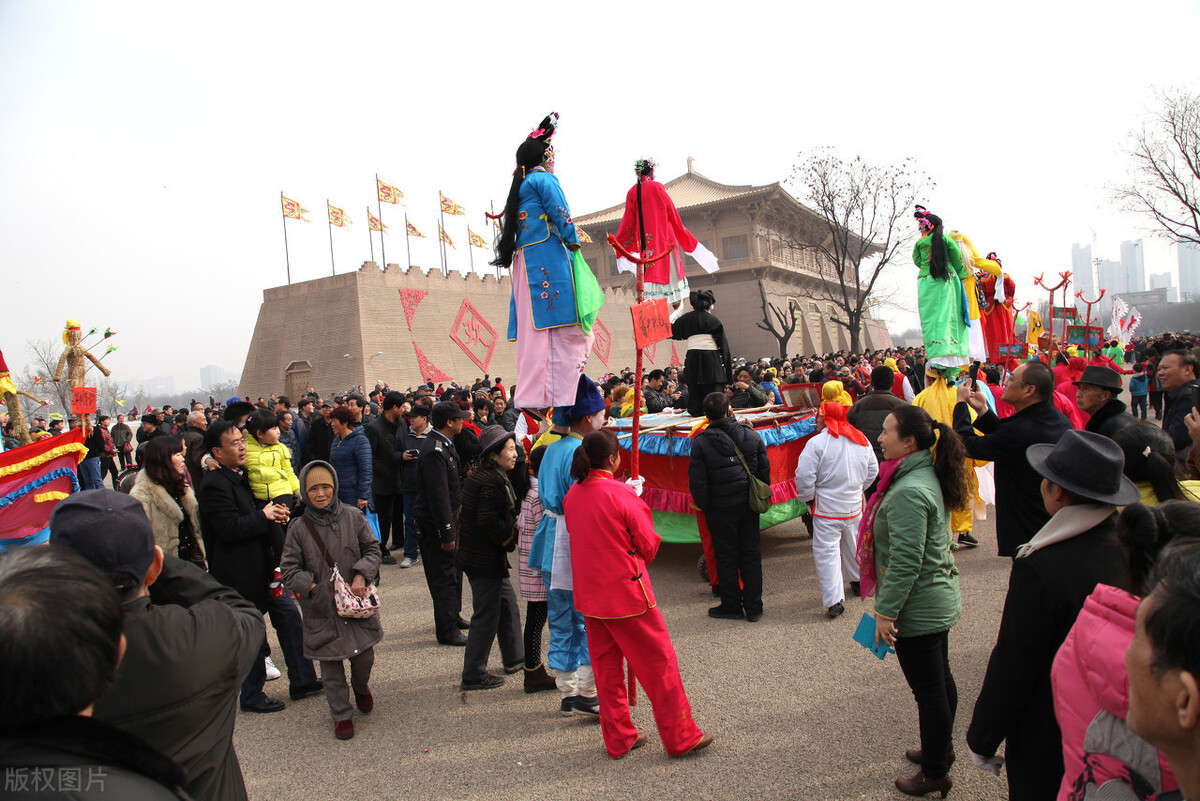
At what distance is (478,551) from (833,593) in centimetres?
261

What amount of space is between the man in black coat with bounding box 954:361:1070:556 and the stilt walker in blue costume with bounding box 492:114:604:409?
2.27 metres

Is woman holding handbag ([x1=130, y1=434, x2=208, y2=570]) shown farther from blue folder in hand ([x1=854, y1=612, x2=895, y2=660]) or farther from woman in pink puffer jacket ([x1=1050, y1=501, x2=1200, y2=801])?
woman in pink puffer jacket ([x1=1050, y1=501, x2=1200, y2=801])

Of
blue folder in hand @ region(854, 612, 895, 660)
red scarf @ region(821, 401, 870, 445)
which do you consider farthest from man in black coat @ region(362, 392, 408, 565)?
blue folder in hand @ region(854, 612, 895, 660)

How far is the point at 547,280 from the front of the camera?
4.02m

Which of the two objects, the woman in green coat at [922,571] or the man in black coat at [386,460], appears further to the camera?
the man in black coat at [386,460]

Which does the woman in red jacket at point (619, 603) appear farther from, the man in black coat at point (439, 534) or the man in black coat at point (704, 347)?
the man in black coat at point (704, 347)

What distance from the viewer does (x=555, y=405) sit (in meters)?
3.98

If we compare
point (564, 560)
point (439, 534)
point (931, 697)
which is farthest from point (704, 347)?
point (931, 697)

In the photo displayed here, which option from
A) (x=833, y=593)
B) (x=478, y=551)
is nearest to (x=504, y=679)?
(x=478, y=551)

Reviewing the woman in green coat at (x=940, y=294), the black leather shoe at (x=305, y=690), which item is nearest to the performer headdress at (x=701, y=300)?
the woman in green coat at (x=940, y=294)

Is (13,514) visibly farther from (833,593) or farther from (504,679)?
(833,593)

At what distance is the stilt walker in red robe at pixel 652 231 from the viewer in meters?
4.36

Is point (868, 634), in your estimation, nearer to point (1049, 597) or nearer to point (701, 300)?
point (1049, 597)

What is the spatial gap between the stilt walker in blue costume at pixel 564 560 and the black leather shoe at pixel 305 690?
5.39 ft
